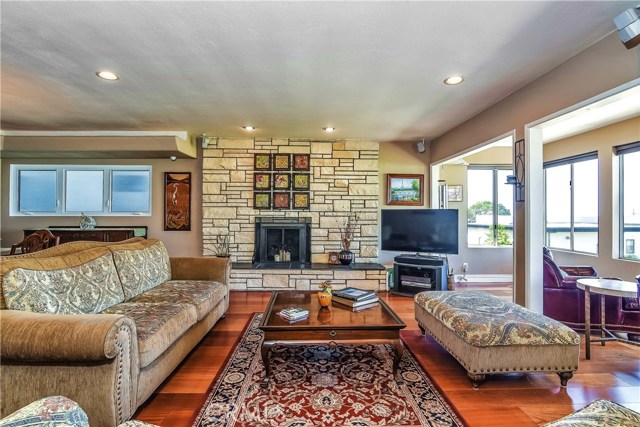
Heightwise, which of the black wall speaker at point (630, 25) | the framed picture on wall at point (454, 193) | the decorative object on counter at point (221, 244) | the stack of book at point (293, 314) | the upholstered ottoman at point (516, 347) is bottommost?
the upholstered ottoman at point (516, 347)

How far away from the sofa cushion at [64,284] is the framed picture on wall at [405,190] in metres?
4.21

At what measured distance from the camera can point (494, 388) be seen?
2.10 m

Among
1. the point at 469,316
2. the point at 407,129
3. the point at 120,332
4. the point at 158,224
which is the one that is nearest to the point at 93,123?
the point at 158,224

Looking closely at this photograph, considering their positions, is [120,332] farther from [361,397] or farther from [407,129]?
[407,129]

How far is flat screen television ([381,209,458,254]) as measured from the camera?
15.0ft

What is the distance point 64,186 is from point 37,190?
0.45m

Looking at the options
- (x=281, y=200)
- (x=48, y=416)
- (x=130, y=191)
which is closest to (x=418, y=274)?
(x=281, y=200)

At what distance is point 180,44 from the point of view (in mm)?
2201

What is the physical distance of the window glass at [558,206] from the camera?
5156 mm

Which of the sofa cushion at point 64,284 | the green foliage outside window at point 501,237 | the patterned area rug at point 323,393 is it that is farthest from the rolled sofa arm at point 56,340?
the green foliage outside window at point 501,237

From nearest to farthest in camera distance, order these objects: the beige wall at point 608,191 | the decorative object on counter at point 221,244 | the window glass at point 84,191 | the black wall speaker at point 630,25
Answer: the black wall speaker at point 630,25 < the beige wall at point 608,191 < the decorative object on counter at point 221,244 < the window glass at point 84,191

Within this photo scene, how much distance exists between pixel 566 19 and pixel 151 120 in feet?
14.1

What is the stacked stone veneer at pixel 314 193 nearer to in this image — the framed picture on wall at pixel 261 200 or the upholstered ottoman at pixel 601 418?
the framed picture on wall at pixel 261 200

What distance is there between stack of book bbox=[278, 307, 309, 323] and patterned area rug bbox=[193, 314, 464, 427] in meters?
0.41
